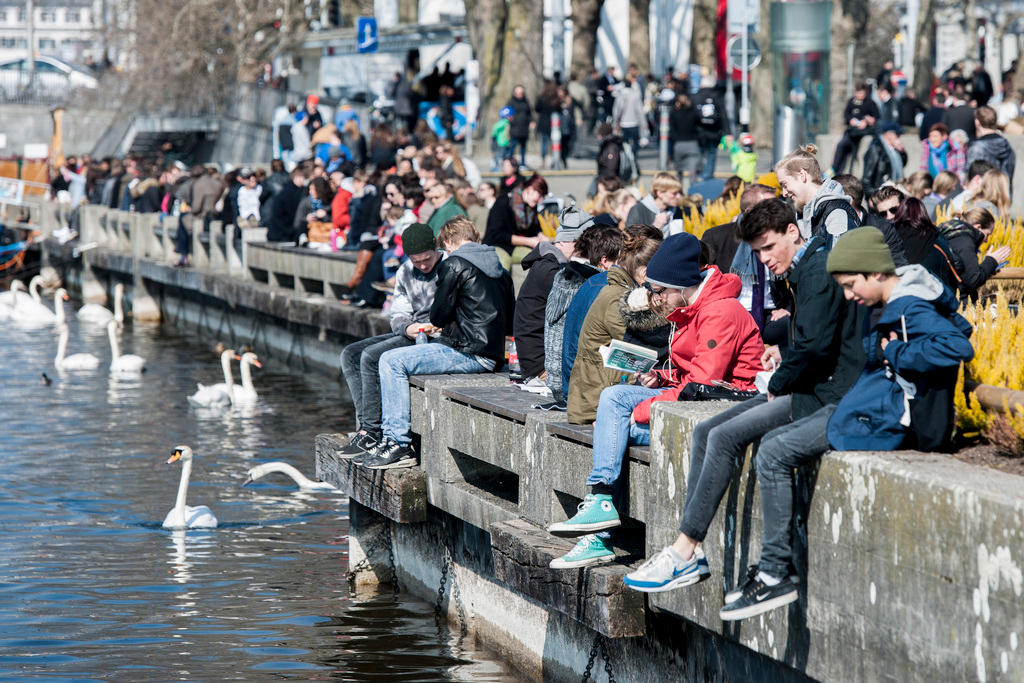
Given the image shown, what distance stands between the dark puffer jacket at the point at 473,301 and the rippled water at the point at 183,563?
1.79 metres

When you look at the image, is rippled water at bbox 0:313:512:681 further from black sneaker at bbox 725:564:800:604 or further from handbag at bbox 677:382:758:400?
black sneaker at bbox 725:564:800:604

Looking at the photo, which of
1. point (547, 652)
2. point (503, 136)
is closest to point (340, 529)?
point (547, 652)

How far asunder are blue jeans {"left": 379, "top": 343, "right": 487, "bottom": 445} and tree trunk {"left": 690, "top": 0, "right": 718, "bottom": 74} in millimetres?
31697

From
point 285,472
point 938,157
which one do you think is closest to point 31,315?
point 285,472

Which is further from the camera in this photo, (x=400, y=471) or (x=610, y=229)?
(x=400, y=471)

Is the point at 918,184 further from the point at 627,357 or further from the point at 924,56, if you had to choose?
the point at 924,56

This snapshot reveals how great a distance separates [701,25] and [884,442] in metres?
36.2

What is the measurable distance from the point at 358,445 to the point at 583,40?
→ 2884 centimetres

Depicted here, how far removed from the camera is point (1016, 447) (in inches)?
248

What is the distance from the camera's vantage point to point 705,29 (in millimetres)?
41062

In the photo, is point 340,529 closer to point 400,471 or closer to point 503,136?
point 400,471

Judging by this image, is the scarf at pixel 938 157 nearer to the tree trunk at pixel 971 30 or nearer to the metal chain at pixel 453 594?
the metal chain at pixel 453 594

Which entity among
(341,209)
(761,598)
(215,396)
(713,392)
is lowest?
(215,396)

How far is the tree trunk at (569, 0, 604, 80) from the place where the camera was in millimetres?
37875
